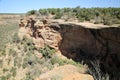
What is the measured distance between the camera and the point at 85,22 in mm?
15648

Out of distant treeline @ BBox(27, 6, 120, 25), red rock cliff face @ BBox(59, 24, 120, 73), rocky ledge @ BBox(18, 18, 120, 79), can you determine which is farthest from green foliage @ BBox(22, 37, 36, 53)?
distant treeline @ BBox(27, 6, 120, 25)

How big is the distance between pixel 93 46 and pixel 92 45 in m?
0.11

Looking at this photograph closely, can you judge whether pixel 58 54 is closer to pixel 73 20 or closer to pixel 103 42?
pixel 73 20

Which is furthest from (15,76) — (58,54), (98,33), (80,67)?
(98,33)

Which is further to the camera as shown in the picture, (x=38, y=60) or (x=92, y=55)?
(x=38, y=60)

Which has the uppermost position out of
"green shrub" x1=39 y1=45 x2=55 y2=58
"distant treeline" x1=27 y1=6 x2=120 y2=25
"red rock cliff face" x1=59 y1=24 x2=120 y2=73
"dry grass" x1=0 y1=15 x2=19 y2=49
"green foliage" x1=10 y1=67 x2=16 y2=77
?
"distant treeline" x1=27 y1=6 x2=120 y2=25

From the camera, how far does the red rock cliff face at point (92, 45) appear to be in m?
13.3

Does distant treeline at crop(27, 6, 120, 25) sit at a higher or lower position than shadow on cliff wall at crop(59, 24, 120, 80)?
higher

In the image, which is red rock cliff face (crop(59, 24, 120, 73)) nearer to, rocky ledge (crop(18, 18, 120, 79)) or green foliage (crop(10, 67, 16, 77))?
rocky ledge (crop(18, 18, 120, 79))

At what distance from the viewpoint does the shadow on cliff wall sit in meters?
13.3

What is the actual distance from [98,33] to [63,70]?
3634 mm

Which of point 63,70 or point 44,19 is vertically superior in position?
point 44,19

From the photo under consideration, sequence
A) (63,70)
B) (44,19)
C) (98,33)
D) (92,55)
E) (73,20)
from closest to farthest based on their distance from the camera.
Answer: (63,70), (98,33), (92,55), (73,20), (44,19)

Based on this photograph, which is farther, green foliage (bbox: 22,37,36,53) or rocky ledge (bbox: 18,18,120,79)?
green foliage (bbox: 22,37,36,53)
